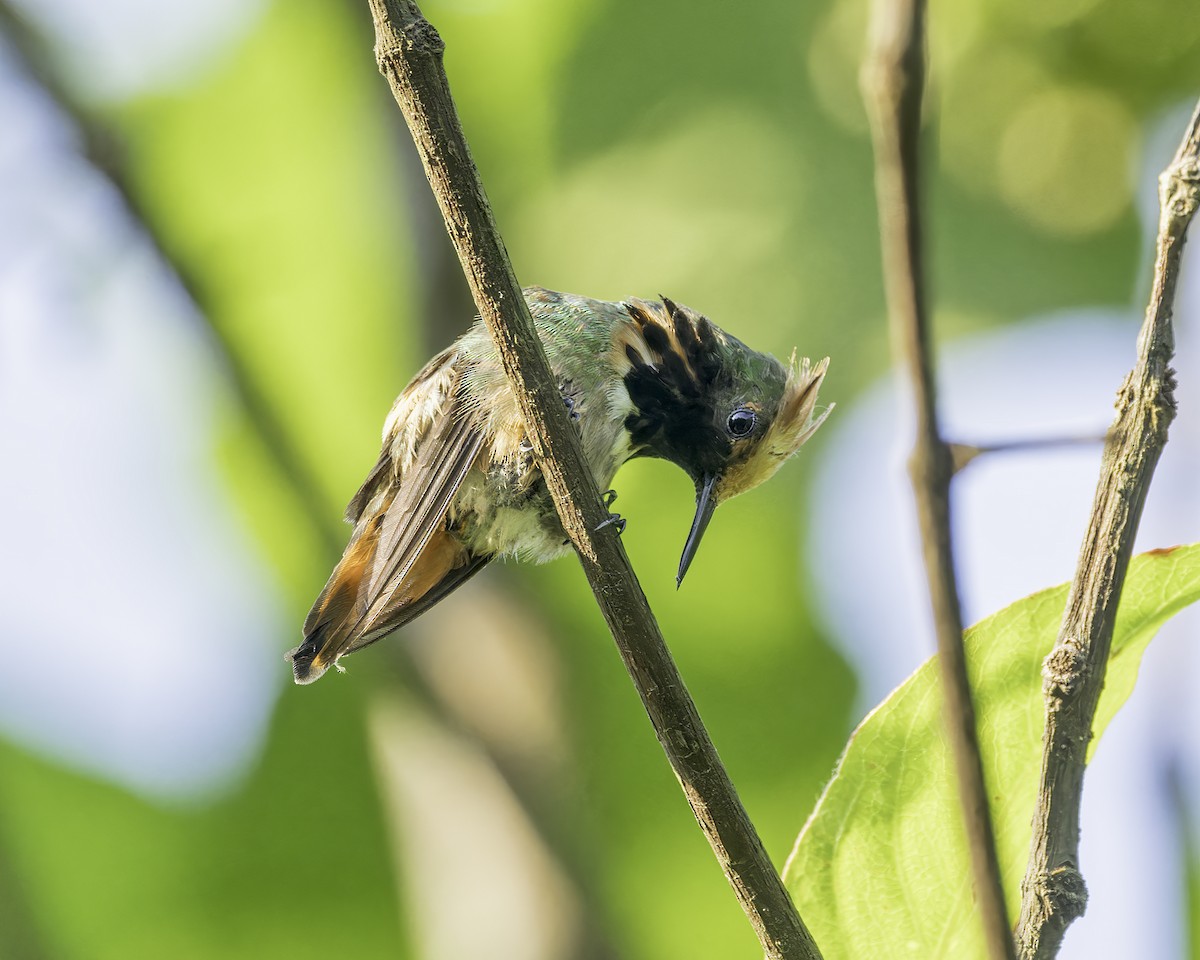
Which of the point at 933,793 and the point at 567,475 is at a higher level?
the point at 567,475

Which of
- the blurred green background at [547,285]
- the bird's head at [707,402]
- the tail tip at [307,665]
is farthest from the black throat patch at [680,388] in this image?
the tail tip at [307,665]

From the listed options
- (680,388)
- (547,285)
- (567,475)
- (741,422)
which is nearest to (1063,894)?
(567,475)

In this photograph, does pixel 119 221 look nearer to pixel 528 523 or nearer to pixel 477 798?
pixel 528 523

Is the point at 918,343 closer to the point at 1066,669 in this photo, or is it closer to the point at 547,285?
the point at 1066,669

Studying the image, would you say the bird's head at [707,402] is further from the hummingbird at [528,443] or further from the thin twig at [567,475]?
the thin twig at [567,475]

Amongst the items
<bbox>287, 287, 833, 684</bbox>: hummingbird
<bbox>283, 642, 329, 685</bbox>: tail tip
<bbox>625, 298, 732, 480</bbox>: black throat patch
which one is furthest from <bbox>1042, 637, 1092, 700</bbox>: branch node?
<bbox>625, 298, 732, 480</bbox>: black throat patch

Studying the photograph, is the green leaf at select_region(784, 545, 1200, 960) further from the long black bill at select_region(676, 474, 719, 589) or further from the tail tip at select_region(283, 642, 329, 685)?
the tail tip at select_region(283, 642, 329, 685)
